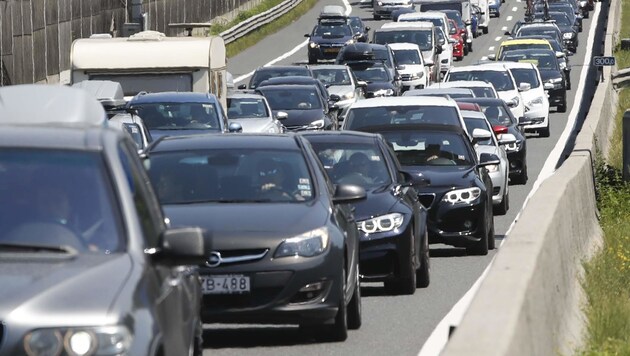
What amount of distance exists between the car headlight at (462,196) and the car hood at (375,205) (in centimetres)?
328

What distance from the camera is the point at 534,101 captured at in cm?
4244

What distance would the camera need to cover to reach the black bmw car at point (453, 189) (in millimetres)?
19375

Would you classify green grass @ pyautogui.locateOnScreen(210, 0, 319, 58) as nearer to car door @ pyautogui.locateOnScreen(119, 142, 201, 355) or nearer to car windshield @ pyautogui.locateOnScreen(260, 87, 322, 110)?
car windshield @ pyautogui.locateOnScreen(260, 87, 322, 110)

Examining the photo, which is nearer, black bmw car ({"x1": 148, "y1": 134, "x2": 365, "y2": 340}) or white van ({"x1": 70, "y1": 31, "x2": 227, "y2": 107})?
black bmw car ({"x1": 148, "y1": 134, "x2": 365, "y2": 340})

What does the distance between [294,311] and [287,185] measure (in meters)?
1.16

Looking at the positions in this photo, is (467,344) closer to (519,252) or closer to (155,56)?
(519,252)

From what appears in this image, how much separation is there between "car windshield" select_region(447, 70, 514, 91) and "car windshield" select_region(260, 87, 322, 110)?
4485 mm

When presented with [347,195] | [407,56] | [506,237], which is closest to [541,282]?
[506,237]

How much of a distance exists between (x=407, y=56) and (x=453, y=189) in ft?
118

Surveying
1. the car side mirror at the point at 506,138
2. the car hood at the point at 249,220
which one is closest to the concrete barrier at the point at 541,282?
the car hood at the point at 249,220

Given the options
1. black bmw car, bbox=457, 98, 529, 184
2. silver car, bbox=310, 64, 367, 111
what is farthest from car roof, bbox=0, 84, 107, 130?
silver car, bbox=310, 64, 367, 111

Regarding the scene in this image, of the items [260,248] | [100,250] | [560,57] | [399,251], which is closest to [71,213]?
[100,250]

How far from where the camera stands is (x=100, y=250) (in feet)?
24.6

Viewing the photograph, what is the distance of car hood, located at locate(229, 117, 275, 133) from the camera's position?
1282 inches
